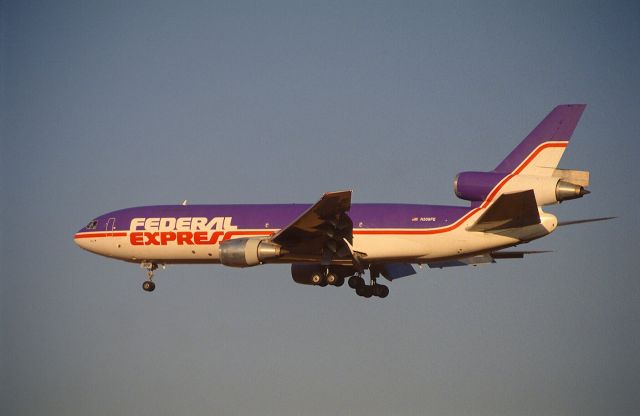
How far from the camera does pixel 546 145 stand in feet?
139

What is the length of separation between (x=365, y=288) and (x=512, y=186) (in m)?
9.98

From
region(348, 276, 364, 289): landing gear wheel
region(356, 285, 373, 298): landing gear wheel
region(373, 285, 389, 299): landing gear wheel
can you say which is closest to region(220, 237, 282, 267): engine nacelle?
region(348, 276, 364, 289): landing gear wheel

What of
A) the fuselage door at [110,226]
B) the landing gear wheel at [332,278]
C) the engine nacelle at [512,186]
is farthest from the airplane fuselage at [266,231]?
the landing gear wheel at [332,278]

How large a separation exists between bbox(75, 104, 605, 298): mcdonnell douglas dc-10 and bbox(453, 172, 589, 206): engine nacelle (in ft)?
0.14

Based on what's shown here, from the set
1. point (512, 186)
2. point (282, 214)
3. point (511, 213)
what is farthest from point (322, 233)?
point (511, 213)

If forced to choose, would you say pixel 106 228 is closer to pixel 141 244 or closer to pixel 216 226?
pixel 141 244

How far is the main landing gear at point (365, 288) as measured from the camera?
1881 inches

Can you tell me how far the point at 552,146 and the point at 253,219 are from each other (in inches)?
567

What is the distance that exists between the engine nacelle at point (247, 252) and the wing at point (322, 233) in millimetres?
544

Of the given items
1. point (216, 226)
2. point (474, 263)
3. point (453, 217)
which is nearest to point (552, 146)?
point (453, 217)

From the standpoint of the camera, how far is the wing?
138 ft

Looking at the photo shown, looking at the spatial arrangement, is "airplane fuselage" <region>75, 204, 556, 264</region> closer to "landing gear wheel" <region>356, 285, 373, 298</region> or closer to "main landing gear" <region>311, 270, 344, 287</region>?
"main landing gear" <region>311, 270, 344, 287</region>

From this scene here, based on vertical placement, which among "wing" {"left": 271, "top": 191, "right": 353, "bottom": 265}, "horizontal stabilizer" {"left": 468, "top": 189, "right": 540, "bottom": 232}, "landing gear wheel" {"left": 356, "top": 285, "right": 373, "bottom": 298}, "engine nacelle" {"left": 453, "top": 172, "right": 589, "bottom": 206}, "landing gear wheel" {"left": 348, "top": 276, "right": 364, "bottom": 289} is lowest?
"landing gear wheel" {"left": 356, "top": 285, "right": 373, "bottom": 298}

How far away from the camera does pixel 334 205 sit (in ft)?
137
